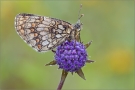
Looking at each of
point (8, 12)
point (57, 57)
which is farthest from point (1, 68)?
point (57, 57)

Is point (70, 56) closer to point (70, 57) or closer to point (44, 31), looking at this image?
point (70, 57)

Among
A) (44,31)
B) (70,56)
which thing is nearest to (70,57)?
(70,56)

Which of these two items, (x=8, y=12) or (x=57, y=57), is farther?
(x=8, y=12)

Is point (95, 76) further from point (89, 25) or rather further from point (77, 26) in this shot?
point (77, 26)

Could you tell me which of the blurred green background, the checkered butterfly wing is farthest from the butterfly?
the blurred green background

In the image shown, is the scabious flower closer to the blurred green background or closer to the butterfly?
the butterfly

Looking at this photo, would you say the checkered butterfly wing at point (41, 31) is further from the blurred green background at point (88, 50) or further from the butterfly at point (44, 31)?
the blurred green background at point (88, 50)
